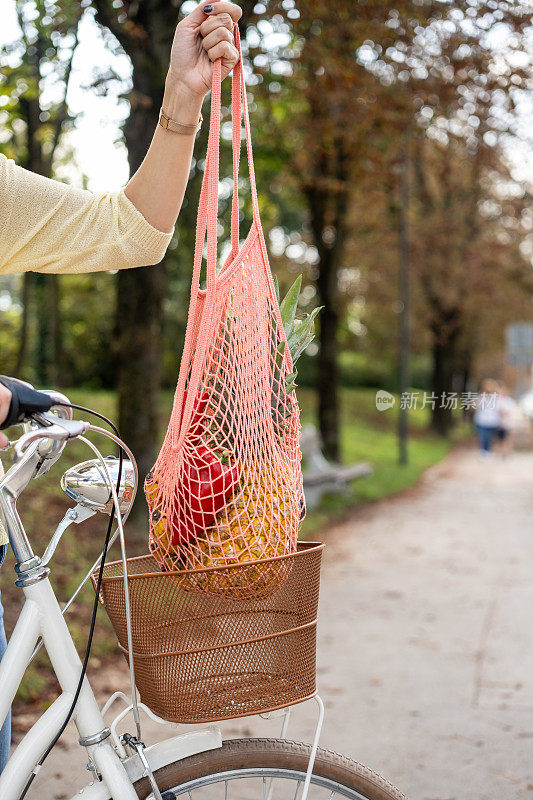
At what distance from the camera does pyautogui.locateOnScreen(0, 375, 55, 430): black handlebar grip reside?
1.44 m

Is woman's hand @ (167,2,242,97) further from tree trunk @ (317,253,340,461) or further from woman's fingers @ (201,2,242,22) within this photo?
Result: tree trunk @ (317,253,340,461)


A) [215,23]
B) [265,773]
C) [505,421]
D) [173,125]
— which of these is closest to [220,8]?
[215,23]

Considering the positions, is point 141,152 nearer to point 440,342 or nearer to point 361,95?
point 361,95

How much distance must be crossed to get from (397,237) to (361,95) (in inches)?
468

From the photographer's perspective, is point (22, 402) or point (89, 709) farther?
point (89, 709)

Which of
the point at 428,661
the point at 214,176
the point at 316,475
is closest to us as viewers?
the point at 214,176

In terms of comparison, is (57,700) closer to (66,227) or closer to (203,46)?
(66,227)

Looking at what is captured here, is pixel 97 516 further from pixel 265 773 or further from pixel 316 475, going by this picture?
pixel 265 773

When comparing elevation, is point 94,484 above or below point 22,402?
below

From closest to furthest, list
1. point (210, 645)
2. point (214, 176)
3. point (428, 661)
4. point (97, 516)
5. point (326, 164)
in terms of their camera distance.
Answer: point (210, 645) → point (214, 176) → point (428, 661) → point (97, 516) → point (326, 164)

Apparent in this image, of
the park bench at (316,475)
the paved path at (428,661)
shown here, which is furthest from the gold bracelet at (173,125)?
the park bench at (316,475)

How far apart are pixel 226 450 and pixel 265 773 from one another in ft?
2.18

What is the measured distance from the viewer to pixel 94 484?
63.6 inches

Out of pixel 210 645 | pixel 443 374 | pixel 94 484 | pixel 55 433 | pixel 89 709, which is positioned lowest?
pixel 443 374
